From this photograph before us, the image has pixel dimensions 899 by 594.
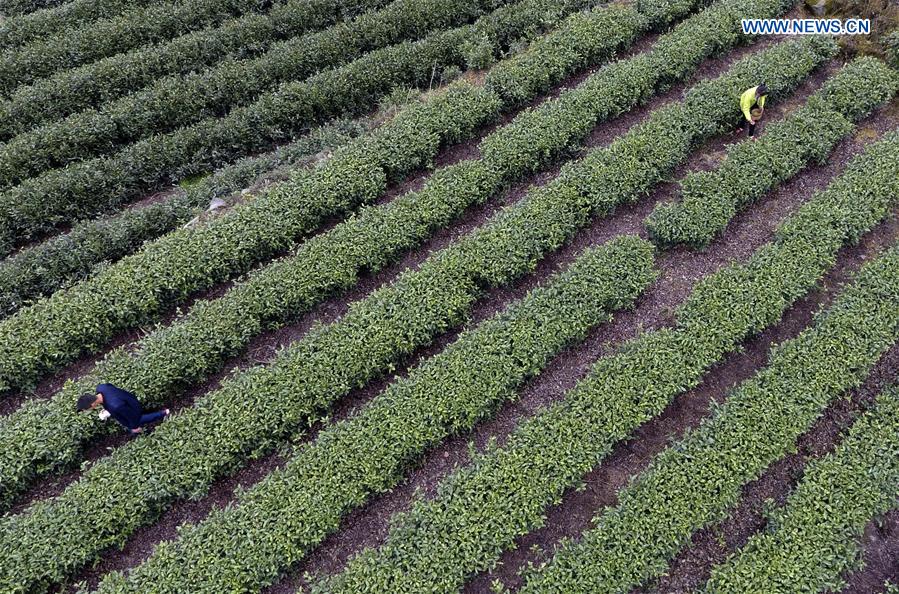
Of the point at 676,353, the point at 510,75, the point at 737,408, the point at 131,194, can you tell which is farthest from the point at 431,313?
the point at 131,194

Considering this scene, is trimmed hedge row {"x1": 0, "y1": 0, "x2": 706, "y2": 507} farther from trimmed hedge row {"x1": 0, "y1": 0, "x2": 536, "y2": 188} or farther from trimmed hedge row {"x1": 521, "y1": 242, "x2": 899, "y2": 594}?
trimmed hedge row {"x1": 521, "y1": 242, "x2": 899, "y2": 594}

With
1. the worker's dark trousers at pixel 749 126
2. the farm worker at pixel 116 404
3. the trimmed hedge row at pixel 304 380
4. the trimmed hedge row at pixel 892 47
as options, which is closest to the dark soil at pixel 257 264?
the trimmed hedge row at pixel 304 380

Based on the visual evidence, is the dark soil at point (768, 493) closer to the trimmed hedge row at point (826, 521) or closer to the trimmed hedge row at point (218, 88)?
the trimmed hedge row at point (826, 521)

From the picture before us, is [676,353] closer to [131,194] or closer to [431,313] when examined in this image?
[431,313]

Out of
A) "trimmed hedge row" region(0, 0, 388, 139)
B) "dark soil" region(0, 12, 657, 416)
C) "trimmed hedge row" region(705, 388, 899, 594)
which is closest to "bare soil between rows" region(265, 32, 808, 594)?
"dark soil" region(0, 12, 657, 416)

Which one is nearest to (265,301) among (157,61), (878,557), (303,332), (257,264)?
(303,332)

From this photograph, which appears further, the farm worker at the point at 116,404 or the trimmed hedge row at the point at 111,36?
the trimmed hedge row at the point at 111,36
